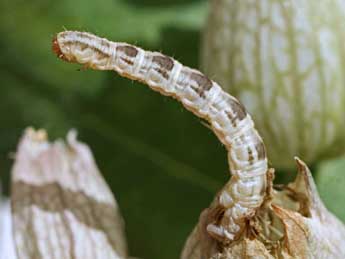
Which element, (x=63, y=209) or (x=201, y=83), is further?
(x=63, y=209)

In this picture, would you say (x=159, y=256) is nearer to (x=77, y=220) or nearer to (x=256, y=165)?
(x=77, y=220)

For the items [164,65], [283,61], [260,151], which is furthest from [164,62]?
[283,61]

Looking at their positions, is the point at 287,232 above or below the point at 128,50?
below

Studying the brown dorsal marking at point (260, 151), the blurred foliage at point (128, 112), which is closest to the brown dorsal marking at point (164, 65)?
the brown dorsal marking at point (260, 151)

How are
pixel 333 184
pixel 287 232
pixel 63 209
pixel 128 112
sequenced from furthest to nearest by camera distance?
pixel 128 112
pixel 333 184
pixel 63 209
pixel 287 232

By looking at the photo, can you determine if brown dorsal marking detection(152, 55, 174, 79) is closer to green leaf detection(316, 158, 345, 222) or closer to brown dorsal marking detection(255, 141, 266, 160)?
brown dorsal marking detection(255, 141, 266, 160)

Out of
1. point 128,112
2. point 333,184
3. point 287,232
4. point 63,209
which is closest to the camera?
point 287,232

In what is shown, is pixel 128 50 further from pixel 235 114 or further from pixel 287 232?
pixel 287 232
